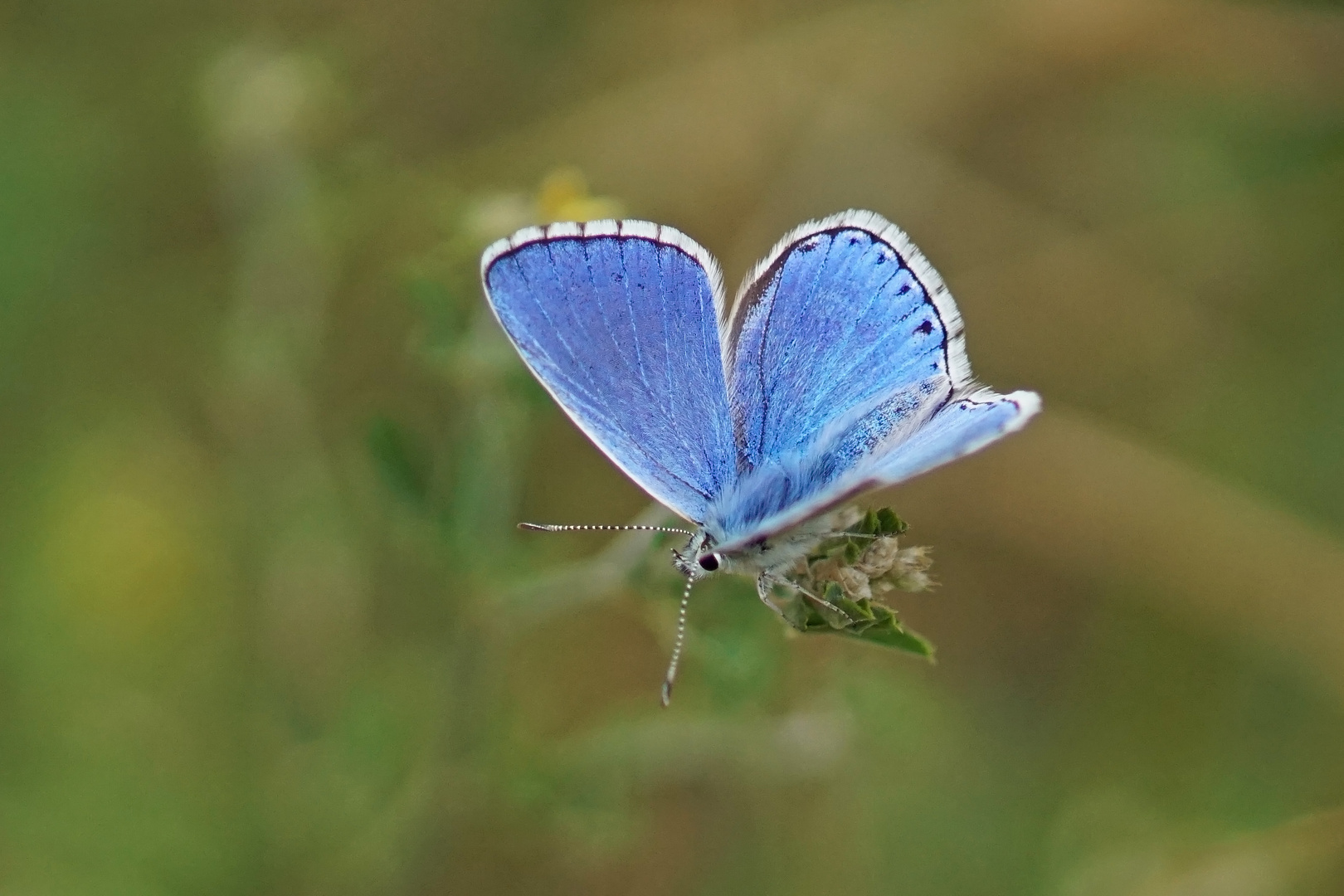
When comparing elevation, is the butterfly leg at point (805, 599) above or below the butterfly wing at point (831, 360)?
below

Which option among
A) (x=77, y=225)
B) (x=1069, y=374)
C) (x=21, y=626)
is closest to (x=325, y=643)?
(x=21, y=626)

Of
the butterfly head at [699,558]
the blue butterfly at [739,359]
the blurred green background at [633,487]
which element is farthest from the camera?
the blurred green background at [633,487]

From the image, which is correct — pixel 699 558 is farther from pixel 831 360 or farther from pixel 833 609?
pixel 831 360

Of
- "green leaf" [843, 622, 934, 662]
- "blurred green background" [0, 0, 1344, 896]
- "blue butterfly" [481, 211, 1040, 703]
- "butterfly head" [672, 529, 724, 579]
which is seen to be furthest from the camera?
"blurred green background" [0, 0, 1344, 896]

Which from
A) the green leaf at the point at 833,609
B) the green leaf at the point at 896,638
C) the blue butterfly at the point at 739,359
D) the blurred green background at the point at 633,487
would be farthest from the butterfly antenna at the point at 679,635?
the blurred green background at the point at 633,487

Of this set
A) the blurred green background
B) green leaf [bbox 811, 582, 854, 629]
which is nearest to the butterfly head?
green leaf [bbox 811, 582, 854, 629]

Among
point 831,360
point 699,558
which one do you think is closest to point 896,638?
point 699,558

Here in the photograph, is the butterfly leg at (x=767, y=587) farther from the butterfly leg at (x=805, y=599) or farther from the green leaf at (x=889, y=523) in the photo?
the green leaf at (x=889, y=523)

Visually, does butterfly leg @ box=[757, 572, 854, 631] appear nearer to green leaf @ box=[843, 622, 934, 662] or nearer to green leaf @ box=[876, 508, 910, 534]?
green leaf @ box=[843, 622, 934, 662]
